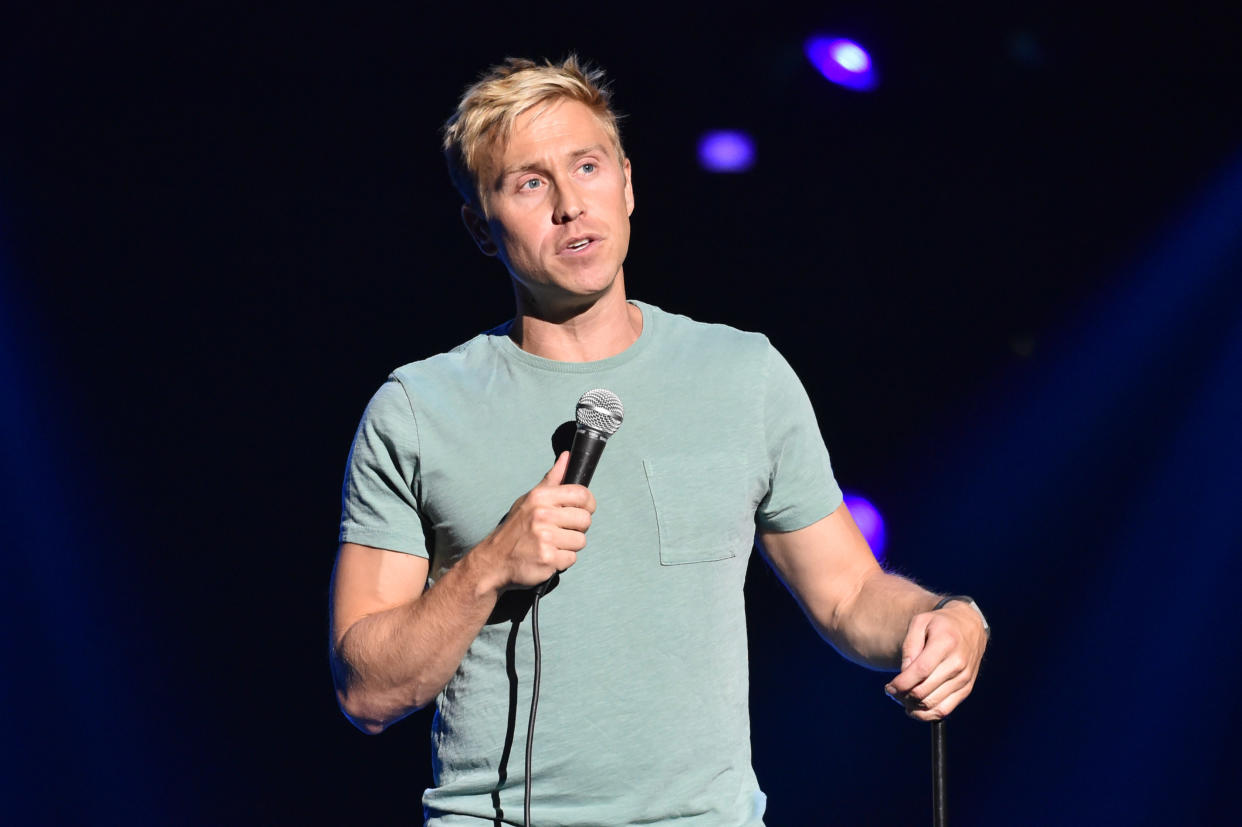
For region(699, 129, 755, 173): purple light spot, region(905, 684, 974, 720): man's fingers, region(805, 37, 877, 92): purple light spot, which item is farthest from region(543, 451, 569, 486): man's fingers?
region(805, 37, 877, 92): purple light spot

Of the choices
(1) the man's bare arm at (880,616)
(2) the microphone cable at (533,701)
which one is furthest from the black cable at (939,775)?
(2) the microphone cable at (533,701)

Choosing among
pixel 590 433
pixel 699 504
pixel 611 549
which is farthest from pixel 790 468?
pixel 590 433

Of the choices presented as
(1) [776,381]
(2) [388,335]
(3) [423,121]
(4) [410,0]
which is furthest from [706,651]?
(4) [410,0]

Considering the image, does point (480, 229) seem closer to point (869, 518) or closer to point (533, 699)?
point (533, 699)

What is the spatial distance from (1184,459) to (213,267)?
119 inches

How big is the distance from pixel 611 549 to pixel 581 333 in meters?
0.37

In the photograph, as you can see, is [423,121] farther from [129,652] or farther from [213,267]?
[129,652]

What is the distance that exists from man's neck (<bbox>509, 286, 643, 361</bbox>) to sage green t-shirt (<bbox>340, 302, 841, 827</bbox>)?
0.13ft

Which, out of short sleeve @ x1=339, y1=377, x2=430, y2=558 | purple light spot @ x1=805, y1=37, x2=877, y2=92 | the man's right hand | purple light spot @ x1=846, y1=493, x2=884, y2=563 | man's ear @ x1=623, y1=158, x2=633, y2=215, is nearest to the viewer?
the man's right hand

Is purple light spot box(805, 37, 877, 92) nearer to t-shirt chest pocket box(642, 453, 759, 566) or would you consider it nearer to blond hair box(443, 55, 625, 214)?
blond hair box(443, 55, 625, 214)

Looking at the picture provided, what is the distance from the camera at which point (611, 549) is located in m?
1.61

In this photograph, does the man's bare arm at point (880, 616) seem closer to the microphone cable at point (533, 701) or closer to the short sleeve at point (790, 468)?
the short sleeve at point (790, 468)

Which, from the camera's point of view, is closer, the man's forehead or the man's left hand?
the man's left hand

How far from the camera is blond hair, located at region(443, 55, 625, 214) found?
69.2 inches
